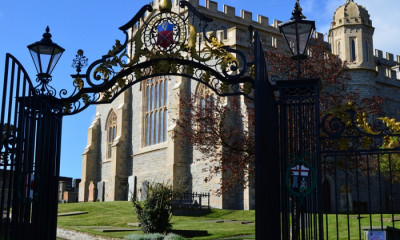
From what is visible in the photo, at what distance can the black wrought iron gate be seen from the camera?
6.68 m

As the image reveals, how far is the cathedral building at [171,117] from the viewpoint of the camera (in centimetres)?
2958

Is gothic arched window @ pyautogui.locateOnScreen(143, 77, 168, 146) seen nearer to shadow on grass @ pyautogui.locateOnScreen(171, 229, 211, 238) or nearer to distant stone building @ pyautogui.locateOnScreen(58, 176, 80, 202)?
distant stone building @ pyautogui.locateOnScreen(58, 176, 80, 202)

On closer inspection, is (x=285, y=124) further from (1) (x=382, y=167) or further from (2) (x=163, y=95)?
(2) (x=163, y=95)

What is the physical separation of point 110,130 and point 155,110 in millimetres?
6468

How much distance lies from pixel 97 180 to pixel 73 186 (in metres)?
2.83

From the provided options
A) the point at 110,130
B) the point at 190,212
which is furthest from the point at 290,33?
the point at 110,130

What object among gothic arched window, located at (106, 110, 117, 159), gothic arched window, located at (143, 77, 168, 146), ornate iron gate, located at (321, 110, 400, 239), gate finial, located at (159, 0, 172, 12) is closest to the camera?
ornate iron gate, located at (321, 110, 400, 239)

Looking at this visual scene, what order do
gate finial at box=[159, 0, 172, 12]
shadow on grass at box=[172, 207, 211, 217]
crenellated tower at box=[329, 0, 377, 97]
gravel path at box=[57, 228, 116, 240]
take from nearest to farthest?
gate finial at box=[159, 0, 172, 12] < gravel path at box=[57, 228, 116, 240] < shadow on grass at box=[172, 207, 211, 217] < crenellated tower at box=[329, 0, 377, 97]

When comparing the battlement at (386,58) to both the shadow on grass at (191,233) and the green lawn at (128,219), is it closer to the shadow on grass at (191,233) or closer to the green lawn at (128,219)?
the green lawn at (128,219)

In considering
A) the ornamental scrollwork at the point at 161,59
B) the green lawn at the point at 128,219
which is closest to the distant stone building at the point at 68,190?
the green lawn at the point at 128,219

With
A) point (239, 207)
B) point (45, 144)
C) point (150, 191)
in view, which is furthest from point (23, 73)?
point (239, 207)

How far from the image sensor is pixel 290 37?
8258mm

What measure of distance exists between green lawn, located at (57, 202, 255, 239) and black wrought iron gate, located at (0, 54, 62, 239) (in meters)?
8.25

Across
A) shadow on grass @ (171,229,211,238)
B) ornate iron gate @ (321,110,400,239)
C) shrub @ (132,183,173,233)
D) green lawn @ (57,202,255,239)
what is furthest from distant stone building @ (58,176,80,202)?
shadow on grass @ (171,229,211,238)
